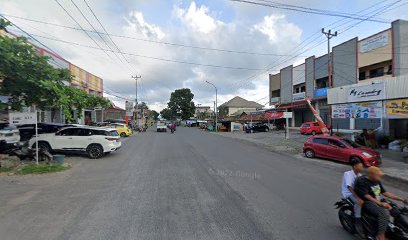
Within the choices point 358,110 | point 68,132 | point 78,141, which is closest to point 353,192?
point 78,141

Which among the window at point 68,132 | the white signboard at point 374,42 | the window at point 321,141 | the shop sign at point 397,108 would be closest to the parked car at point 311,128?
the white signboard at point 374,42

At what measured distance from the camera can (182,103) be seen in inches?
4158

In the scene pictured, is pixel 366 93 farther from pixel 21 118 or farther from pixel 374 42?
pixel 21 118

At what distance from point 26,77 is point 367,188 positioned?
11184 millimetres

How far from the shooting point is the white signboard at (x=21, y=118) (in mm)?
10984

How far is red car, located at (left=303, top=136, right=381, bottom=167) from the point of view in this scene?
41.4 feet

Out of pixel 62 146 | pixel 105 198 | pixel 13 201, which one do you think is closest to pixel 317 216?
pixel 105 198

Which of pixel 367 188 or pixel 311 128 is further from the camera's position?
pixel 311 128

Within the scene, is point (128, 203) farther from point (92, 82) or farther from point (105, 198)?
point (92, 82)

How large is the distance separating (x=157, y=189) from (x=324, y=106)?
108 ft

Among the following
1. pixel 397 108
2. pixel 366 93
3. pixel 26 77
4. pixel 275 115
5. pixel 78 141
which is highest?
pixel 366 93

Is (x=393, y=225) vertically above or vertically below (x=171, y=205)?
above

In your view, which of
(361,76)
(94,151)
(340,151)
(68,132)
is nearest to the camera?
(340,151)

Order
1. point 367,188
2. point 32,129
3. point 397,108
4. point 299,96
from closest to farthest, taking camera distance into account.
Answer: point 367,188, point 397,108, point 32,129, point 299,96
